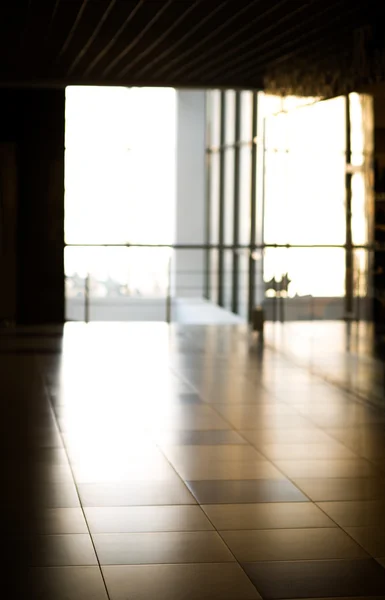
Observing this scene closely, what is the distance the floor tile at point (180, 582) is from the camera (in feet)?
10.1

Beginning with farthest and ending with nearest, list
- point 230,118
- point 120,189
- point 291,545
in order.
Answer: point 230,118, point 120,189, point 291,545

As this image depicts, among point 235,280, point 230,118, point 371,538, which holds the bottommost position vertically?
point 371,538

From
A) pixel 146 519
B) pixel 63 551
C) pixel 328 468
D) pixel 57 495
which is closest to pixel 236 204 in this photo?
pixel 328 468

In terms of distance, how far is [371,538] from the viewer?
3713 mm

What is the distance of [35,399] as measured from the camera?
6543mm

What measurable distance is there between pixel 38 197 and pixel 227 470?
750 centimetres

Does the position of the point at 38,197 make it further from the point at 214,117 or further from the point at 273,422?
the point at 214,117

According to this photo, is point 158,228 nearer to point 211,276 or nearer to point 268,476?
point 211,276

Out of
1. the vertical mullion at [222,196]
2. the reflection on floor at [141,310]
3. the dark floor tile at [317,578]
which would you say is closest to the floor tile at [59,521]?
the dark floor tile at [317,578]

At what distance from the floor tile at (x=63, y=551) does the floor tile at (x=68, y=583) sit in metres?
0.06

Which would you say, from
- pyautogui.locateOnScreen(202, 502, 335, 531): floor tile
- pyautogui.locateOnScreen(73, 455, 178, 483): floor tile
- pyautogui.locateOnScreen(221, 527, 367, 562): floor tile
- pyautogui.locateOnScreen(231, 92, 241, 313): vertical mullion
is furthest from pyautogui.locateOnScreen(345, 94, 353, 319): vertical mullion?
pyautogui.locateOnScreen(231, 92, 241, 313): vertical mullion

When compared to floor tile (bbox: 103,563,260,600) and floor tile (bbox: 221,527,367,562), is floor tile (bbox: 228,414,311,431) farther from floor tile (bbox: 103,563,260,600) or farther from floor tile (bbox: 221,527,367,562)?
floor tile (bbox: 103,563,260,600)

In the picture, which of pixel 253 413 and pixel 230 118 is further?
pixel 230 118

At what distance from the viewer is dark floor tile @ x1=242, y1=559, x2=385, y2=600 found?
313 centimetres
